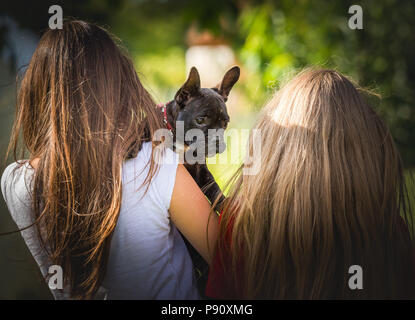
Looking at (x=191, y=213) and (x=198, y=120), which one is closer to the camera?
(x=191, y=213)

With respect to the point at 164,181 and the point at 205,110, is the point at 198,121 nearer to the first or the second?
the point at 205,110

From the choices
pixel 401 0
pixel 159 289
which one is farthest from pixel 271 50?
pixel 159 289

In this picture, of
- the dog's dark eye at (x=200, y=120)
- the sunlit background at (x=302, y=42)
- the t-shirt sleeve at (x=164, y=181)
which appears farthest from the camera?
the sunlit background at (x=302, y=42)

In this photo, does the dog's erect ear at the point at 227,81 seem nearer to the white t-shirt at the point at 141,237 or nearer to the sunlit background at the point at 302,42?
the white t-shirt at the point at 141,237

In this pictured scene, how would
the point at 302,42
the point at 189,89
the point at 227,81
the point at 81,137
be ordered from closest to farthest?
the point at 81,137
the point at 189,89
the point at 227,81
the point at 302,42

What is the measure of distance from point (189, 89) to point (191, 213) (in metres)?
0.71

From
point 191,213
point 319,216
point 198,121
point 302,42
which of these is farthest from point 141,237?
point 302,42

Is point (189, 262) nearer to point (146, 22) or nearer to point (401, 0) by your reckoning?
point (401, 0)

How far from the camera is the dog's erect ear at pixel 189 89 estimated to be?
1667mm

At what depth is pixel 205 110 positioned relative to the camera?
1798 millimetres

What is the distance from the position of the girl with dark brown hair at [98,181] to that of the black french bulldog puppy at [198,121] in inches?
15.7

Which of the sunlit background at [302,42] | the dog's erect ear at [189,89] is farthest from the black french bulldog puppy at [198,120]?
the sunlit background at [302,42]

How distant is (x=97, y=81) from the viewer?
4.21ft

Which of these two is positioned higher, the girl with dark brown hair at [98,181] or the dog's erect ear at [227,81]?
the dog's erect ear at [227,81]
